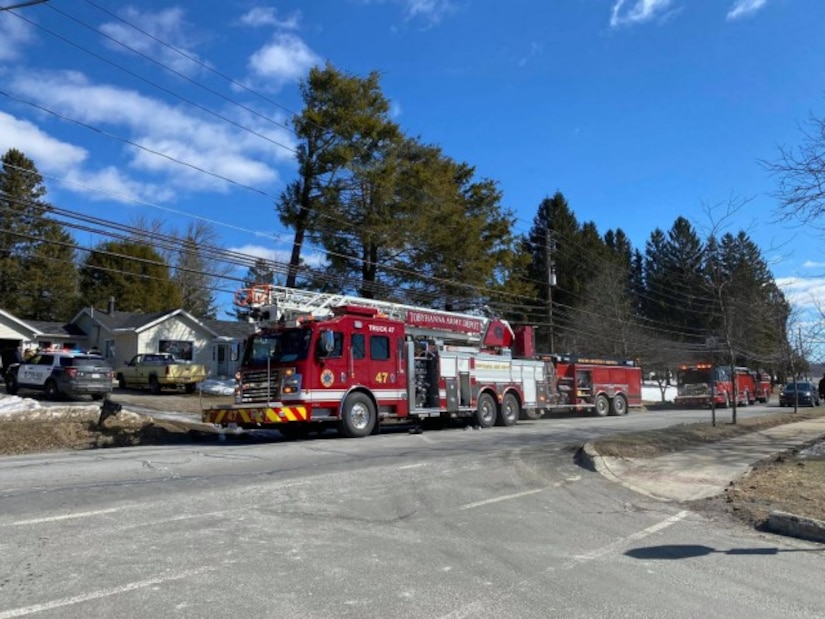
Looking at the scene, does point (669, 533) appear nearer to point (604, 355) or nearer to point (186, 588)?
Answer: point (186, 588)

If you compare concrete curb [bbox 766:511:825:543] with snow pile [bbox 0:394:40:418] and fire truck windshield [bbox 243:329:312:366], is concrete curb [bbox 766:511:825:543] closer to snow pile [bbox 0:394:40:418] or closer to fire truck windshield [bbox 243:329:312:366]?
fire truck windshield [bbox 243:329:312:366]

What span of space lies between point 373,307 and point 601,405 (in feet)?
53.4

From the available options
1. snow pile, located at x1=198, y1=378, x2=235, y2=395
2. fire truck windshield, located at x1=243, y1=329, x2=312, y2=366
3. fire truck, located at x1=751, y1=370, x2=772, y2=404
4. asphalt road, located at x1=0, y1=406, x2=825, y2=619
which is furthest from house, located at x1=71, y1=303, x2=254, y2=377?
fire truck, located at x1=751, y1=370, x2=772, y2=404

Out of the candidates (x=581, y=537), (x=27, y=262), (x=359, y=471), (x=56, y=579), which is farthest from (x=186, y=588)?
(x=27, y=262)

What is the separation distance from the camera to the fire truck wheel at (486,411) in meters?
21.6

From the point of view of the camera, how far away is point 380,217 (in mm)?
32750

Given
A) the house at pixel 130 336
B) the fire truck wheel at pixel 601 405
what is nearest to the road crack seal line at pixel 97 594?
the fire truck wheel at pixel 601 405

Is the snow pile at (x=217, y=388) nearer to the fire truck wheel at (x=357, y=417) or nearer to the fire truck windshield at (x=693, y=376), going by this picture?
the fire truck wheel at (x=357, y=417)

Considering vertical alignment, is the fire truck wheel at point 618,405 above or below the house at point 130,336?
below

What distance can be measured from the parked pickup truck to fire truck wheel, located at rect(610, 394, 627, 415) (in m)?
19.0

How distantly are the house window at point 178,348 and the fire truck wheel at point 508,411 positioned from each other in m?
24.9

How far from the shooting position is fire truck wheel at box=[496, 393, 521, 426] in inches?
886

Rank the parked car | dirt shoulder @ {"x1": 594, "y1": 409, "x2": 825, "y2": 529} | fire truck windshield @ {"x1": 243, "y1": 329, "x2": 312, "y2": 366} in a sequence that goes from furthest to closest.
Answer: the parked car → fire truck windshield @ {"x1": 243, "y1": 329, "x2": 312, "y2": 366} → dirt shoulder @ {"x1": 594, "y1": 409, "x2": 825, "y2": 529}

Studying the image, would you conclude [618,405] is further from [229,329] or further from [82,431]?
[229,329]
